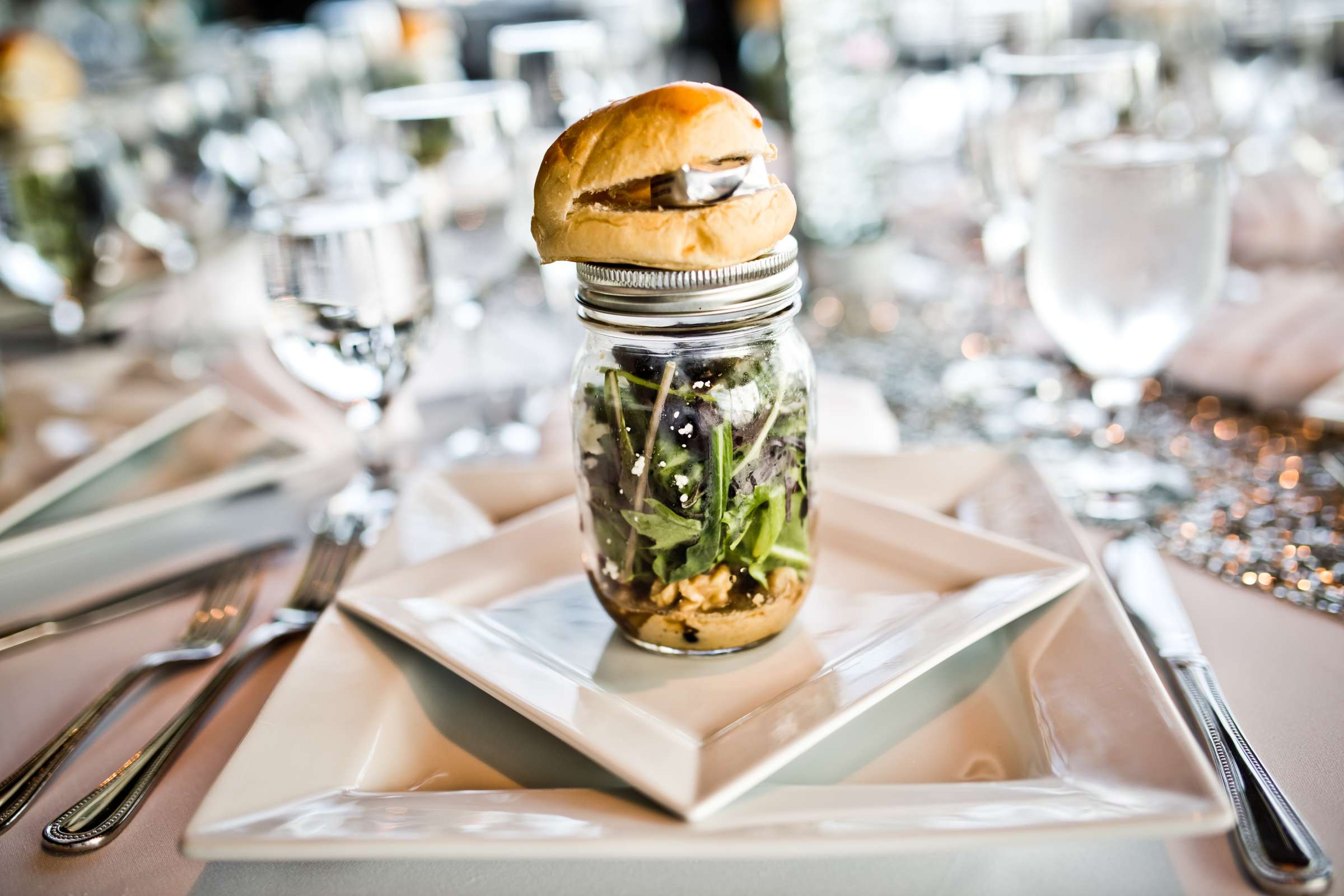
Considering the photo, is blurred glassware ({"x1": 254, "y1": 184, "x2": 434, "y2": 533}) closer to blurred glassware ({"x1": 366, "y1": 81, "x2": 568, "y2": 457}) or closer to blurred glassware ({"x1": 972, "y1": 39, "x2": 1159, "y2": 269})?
blurred glassware ({"x1": 366, "y1": 81, "x2": 568, "y2": 457})

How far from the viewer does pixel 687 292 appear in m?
0.47

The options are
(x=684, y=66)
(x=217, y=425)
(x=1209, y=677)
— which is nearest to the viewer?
(x=1209, y=677)

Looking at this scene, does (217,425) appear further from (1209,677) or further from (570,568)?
(1209,677)

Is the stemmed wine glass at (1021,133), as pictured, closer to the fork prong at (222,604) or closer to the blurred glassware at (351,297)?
the blurred glassware at (351,297)

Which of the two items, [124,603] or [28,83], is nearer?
[124,603]

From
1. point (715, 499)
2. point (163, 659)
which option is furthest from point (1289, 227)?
point (163, 659)

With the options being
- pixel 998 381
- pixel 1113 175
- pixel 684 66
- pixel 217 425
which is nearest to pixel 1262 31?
pixel 998 381

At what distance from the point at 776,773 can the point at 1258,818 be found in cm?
20

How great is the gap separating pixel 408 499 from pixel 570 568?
0.50 feet

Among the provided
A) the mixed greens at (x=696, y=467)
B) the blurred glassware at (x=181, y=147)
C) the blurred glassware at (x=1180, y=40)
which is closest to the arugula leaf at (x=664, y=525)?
the mixed greens at (x=696, y=467)

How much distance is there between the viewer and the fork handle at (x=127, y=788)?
47cm

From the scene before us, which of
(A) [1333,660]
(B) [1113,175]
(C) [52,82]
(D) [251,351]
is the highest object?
(C) [52,82]

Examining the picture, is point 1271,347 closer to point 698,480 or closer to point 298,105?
point 698,480

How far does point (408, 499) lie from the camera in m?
0.73
